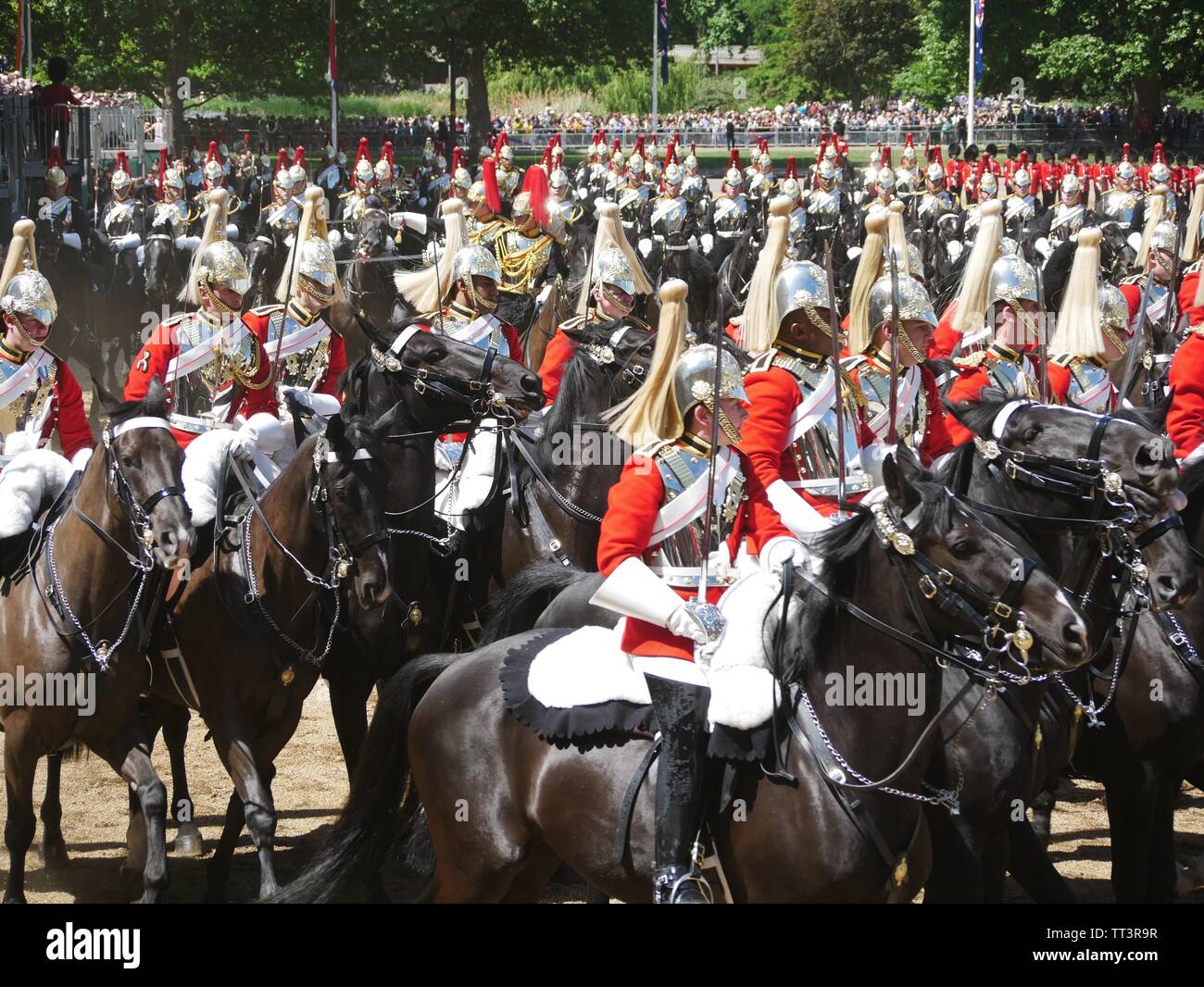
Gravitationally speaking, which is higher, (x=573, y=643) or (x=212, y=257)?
(x=212, y=257)

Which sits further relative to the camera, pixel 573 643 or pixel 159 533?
pixel 159 533

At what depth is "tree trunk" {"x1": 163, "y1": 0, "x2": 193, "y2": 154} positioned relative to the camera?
41.1m

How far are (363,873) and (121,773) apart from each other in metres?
1.52

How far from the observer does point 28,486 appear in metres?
7.23

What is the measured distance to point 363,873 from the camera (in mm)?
5625

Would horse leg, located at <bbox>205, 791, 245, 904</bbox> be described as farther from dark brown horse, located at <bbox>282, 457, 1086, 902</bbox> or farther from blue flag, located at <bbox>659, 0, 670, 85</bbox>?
blue flag, located at <bbox>659, 0, 670, 85</bbox>

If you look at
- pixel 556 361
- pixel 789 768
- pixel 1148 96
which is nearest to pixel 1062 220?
pixel 556 361

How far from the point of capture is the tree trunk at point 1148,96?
48469 mm

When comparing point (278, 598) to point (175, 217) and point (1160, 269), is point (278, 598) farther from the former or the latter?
point (175, 217)

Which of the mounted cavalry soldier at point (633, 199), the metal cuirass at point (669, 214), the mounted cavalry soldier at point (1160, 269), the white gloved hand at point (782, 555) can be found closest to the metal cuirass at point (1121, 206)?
the metal cuirass at point (669, 214)

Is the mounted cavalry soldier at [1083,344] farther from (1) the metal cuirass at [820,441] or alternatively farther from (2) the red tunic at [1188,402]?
(1) the metal cuirass at [820,441]

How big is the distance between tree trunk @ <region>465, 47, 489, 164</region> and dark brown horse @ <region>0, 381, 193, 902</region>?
142ft
